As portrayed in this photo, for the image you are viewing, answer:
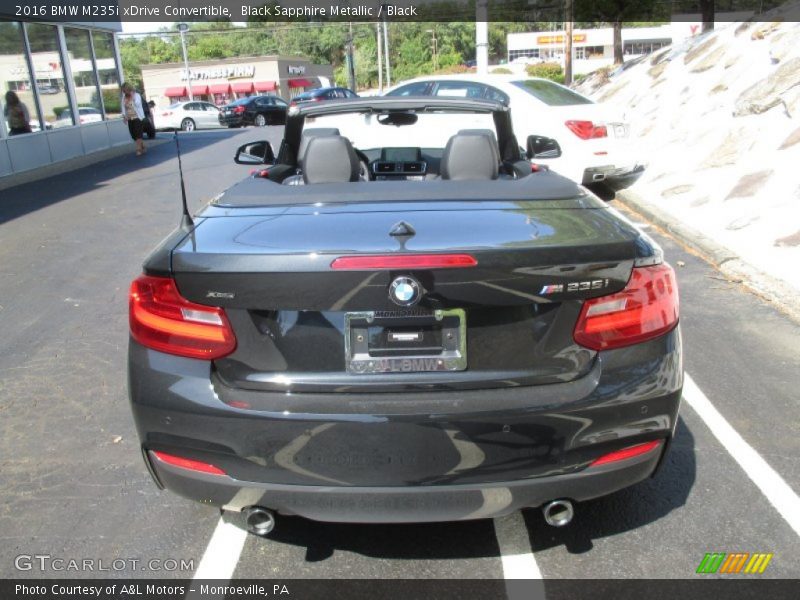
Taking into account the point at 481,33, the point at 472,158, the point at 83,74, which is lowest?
the point at 472,158

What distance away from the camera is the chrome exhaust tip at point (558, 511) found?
2.36m

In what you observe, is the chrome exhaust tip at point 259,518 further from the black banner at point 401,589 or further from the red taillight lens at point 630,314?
the red taillight lens at point 630,314

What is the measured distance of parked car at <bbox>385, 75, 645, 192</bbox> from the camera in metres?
9.39

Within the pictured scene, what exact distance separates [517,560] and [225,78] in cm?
6932

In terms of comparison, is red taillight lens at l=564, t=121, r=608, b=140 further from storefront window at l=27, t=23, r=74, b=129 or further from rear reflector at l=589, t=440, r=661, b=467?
storefront window at l=27, t=23, r=74, b=129

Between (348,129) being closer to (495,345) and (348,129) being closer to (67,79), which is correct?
(495,345)

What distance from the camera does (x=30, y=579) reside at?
267cm

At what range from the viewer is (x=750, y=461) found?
3.32 meters

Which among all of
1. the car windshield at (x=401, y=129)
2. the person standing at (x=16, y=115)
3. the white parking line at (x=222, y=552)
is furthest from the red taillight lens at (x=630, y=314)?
the person standing at (x=16, y=115)

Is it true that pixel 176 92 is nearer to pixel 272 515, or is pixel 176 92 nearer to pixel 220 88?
pixel 220 88

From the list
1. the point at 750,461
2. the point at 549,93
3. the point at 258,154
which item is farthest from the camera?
the point at 549,93

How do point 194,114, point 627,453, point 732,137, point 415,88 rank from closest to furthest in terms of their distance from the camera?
point 627,453 < point 732,137 < point 415,88 < point 194,114

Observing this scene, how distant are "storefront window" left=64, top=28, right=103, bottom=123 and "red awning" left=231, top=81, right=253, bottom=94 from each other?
157ft

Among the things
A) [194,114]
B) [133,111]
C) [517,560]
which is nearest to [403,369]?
[517,560]
